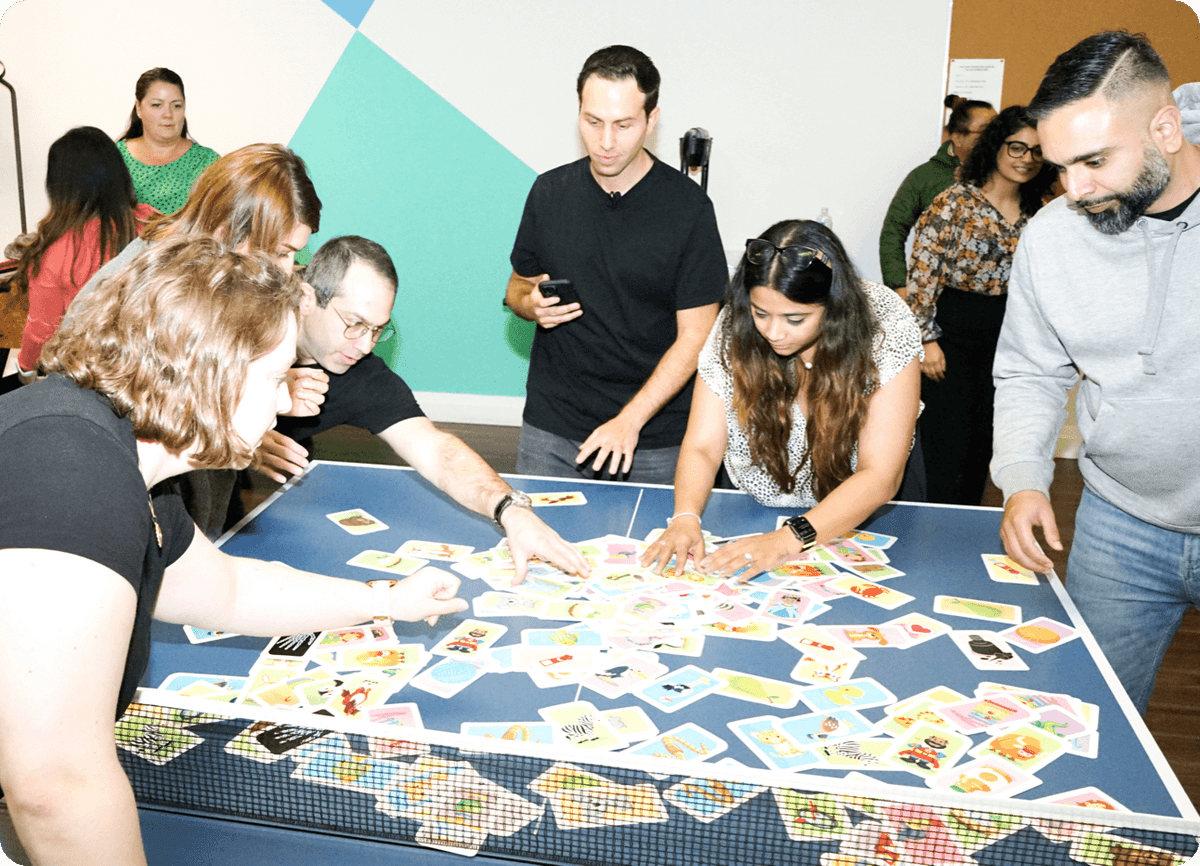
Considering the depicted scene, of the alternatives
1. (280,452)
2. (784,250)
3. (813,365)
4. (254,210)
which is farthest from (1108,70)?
(280,452)

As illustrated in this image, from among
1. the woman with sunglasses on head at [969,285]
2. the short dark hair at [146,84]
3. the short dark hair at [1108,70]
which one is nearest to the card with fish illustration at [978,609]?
the short dark hair at [1108,70]

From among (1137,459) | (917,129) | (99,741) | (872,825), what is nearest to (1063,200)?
(1137,459)

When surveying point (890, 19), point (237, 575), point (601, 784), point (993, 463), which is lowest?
point (601, 784)

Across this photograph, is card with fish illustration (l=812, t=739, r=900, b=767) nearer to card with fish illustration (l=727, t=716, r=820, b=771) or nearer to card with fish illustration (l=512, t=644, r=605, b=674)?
card with fish illustration (l=727, t=716, r=820, b=771)

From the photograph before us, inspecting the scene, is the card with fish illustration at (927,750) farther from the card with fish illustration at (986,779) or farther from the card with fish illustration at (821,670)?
the card with fish illustration at (821,670)

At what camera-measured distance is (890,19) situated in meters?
5.03

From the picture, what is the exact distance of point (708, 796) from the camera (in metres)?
1.43

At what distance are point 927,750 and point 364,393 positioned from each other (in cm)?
161

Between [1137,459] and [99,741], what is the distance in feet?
6.38

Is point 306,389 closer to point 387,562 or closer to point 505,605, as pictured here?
point 387,562

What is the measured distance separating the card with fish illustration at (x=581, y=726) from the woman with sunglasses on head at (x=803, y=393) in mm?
562

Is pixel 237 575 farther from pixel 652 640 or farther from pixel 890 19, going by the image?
pixel 890 19

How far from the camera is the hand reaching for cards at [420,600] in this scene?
1722 millimetres

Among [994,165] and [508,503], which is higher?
[994,165]
